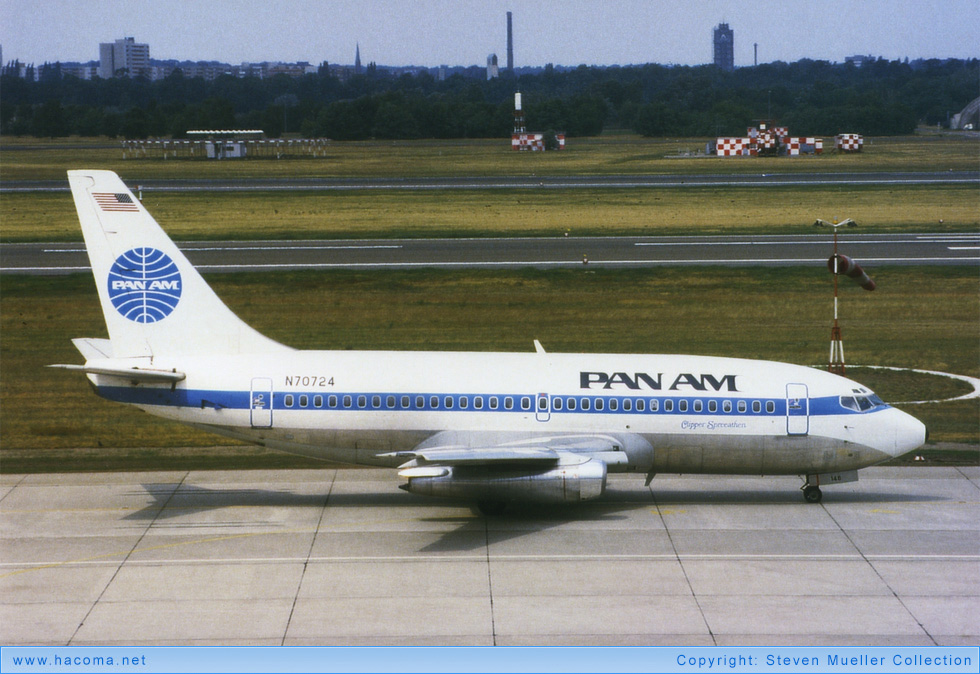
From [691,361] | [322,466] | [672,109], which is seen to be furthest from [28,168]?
[691,361]

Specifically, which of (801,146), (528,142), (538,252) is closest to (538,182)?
(528,142)

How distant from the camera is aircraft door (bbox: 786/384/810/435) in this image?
27797 millimetres

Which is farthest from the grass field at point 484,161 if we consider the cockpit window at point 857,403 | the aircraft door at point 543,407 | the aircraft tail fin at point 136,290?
the aircraft door at point 543,407

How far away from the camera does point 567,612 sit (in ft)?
70.1

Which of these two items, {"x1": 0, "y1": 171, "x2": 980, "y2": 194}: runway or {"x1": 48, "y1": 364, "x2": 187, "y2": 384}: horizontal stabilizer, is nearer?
{"x1": 48, "y1": 364, "x2": 187, "y2": 384}: horizontal stabilizer

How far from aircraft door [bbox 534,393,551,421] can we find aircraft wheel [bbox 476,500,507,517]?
2.20 metres

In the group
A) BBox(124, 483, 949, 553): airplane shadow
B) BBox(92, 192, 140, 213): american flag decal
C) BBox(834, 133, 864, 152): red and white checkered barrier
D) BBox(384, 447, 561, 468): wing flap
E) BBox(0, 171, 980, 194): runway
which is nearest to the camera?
BBox(384, 447, 561, 468): wing flap

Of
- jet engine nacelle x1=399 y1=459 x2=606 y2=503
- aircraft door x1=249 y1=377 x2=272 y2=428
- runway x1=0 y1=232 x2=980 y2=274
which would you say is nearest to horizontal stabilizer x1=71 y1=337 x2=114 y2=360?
aircraft door x1=249 y1=377 x2=272 y2=428

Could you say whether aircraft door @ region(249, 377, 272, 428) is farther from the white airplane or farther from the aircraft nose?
the aircraft nose

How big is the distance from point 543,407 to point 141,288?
1016 cm

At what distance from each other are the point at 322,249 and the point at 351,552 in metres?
45.5

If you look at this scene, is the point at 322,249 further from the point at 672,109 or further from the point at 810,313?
the point at 672,109

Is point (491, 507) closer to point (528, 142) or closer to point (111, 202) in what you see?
point (111, 202)

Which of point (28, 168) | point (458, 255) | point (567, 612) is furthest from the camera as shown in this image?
point (28, 168)
